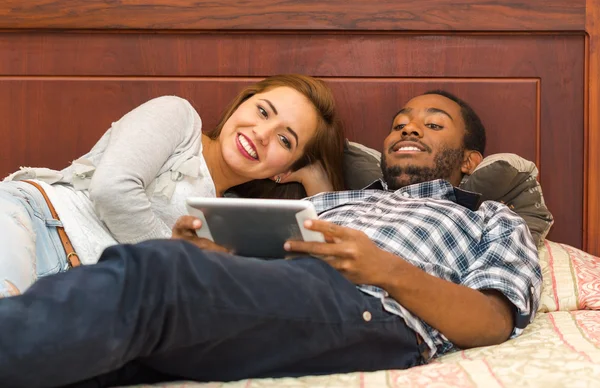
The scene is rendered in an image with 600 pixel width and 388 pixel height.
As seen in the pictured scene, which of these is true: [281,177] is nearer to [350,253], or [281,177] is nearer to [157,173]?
[157,173]

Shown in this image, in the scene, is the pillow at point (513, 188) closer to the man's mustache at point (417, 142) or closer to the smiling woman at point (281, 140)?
the man's mustache at point (417, 142)

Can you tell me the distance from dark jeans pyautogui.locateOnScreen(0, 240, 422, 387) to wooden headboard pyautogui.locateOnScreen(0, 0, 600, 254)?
111cm

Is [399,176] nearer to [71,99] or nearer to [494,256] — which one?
[494,256]

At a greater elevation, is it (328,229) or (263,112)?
(263,112)

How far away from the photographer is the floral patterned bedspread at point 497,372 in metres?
1.14

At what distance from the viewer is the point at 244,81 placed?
2309 mm

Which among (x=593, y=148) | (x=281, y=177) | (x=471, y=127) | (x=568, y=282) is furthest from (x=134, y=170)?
(x=593, y=148)

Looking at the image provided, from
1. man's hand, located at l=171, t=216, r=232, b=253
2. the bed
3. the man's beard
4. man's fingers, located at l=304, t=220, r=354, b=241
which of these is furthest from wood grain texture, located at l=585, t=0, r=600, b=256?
man's hand, located at l=171, t=216, r=232, b=253

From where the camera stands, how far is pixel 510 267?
1.50 meters

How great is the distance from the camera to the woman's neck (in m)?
1.98

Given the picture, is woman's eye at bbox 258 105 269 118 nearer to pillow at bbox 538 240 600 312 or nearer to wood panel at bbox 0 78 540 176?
wood panel at bbox 0 78 540 176

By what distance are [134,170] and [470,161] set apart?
0.92 metres

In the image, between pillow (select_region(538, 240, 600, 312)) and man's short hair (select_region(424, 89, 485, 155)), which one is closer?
pillow (select_region(538, 240, 600, 312))

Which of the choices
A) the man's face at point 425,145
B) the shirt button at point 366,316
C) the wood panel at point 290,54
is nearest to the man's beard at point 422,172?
the man's face at point 425,145
